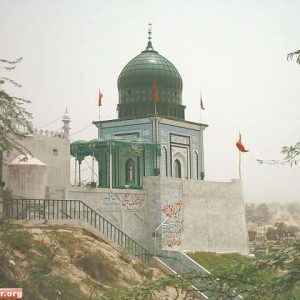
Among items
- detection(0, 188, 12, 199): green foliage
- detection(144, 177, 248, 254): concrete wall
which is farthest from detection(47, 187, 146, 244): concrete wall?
detection(0, 188, 12, 199): green foliage

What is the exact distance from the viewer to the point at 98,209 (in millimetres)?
22922

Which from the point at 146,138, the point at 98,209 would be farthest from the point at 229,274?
the point at 146,138

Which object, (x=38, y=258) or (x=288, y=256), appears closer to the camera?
(x=288, y=256)

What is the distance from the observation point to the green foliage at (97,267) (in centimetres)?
1733

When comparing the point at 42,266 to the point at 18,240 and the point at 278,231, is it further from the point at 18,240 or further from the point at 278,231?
the point at 278,231

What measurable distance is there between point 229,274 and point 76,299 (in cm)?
889

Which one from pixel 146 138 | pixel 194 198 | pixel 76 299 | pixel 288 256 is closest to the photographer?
pixel 288 256

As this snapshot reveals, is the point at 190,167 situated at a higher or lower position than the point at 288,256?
higher

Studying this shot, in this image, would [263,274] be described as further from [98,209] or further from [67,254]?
[98,209]

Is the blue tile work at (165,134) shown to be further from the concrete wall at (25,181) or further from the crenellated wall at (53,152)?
the concrete wall at (25,181)

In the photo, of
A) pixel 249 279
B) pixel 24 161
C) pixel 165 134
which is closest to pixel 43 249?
pixel 24 161

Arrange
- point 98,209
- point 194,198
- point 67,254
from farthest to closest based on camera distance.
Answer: point 194,198 → point 98,209 → point 67,254

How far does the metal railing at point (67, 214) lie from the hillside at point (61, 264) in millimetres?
1108

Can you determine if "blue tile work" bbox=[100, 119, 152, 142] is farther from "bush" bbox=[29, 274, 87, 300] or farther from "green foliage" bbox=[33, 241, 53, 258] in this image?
"bush" bbox=[29, 274, 87, 300]
